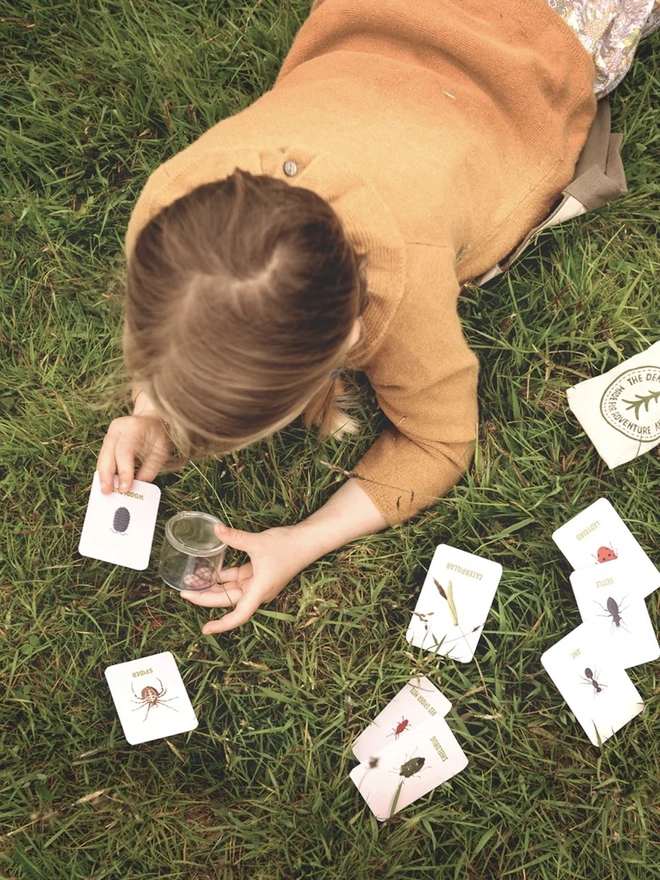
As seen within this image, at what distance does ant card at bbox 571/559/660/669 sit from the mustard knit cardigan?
492 millimetres

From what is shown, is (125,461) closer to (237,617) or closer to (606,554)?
(237,617)

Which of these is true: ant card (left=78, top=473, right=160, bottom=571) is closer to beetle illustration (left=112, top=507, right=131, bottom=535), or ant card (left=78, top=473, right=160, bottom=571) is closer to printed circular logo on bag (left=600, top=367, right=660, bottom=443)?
beetle illustration (left=112, top=507, right=131, bottom=535)

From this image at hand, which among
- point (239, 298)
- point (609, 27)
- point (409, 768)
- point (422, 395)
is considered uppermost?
point (609, 27)

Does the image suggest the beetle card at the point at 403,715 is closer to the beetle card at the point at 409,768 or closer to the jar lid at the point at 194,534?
the beetle card at the point at 409,768

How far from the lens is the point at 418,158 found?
1749mm

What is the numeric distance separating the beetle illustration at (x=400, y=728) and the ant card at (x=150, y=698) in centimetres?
57

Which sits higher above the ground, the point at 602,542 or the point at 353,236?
the point at 353,236

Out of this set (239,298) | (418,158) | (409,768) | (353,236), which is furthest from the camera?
(409,768)

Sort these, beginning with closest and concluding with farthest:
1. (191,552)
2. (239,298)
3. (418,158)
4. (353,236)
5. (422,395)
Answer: (239,298), (353,236), (418,158), (422,395), (191,552)

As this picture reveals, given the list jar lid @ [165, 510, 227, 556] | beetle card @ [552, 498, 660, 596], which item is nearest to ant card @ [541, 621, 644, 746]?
beetle card @ [552, 498, 660, 596]

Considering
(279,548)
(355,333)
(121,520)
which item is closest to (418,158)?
(355,333)

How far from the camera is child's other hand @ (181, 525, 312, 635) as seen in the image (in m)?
2.17

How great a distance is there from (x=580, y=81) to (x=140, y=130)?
134cm

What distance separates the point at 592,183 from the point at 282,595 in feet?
4.88
